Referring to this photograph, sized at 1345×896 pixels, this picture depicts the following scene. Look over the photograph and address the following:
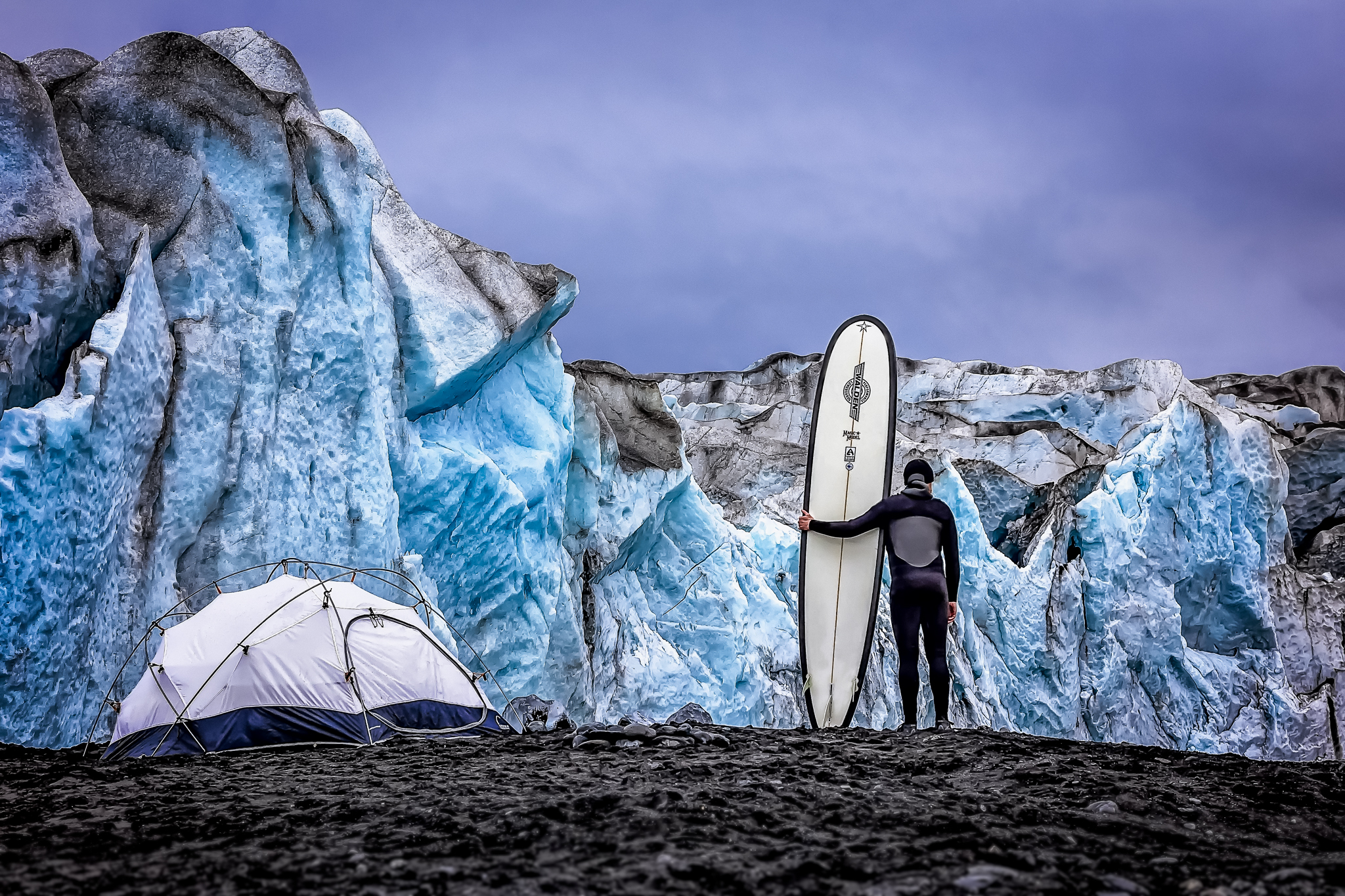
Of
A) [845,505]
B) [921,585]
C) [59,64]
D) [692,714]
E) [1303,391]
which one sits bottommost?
[692,714]

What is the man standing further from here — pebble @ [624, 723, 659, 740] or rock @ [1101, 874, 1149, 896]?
rock @ [1101, 874, 1149, 896]

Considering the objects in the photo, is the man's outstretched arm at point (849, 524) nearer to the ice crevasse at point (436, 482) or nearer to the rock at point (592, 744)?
the rock at point (592, 744)

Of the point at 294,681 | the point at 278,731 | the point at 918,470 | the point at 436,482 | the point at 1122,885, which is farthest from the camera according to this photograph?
the point at 436,482

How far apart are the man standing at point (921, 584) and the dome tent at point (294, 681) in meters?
3.02

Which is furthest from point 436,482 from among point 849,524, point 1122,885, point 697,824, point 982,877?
point 1122,885

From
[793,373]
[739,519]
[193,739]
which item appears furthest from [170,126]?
[793,373]

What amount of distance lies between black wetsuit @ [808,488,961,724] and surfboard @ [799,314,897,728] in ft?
5.53

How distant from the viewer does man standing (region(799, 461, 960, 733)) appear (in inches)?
269

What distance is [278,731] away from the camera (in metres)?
6.44

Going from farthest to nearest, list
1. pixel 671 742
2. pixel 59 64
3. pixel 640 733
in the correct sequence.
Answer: pixel 59 64 → pixel 640 733 → pixel 671 742

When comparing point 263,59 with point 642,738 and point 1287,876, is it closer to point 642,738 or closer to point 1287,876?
point 642,738

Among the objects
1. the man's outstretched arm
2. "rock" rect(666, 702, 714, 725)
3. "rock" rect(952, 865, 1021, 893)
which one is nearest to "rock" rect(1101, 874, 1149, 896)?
"rock" rect(952, 865, 1021, 893)

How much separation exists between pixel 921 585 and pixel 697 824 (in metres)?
3.83

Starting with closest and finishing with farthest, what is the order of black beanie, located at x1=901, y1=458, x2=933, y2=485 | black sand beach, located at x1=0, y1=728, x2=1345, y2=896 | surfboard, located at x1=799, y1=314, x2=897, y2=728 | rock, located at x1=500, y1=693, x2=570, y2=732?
black sand beach, located at x1=0, y1=728, x2=1345, y2=896
black beanie, located at x1=901, y1=458, x2=933, y2=485
surfboard, located at x1=799, y1=314, x2=897, y2=728
rock, located at x1=500, y1=693, x2=570, y2=732
